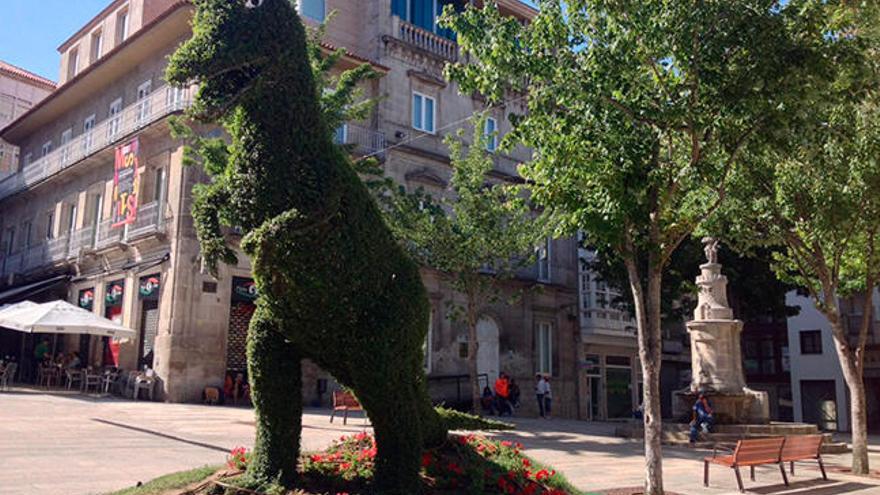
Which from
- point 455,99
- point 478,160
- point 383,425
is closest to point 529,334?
point 455,99

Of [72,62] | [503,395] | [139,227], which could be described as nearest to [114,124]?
[139,227]

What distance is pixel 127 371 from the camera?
23.1 meters

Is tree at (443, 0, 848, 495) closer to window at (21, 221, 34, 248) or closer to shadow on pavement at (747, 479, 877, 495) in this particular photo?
shadow on pavement at (747, 479, 877, 495)

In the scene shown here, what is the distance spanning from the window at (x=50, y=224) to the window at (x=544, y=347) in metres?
19.5

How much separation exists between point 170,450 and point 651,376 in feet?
22.5

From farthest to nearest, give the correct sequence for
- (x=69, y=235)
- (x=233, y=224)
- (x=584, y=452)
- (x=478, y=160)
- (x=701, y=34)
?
(x=69, y=235), (x=478, y=160), (x=584, y=452), (x=701, y=34), (x=233, y=224)

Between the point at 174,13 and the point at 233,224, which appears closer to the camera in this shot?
the point at 233,224

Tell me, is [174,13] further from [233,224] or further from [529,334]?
[233,224]

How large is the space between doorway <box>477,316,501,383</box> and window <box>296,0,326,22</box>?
1246cm

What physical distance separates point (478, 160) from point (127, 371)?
12.5m

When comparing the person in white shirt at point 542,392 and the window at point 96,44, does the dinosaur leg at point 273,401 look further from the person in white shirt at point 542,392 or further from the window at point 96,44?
the window at point 96,44

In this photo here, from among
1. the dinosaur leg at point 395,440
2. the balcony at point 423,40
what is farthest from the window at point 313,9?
the dinosaur leg at point 395,440

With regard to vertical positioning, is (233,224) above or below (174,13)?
below

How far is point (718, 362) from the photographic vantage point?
60.8 ft
